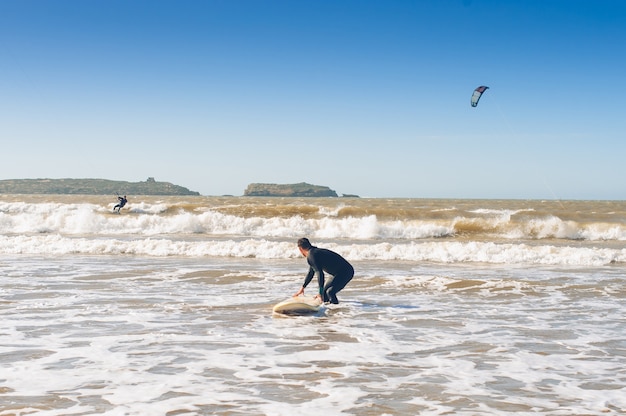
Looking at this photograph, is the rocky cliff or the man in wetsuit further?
the rocky cliff

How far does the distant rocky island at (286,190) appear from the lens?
524 feet

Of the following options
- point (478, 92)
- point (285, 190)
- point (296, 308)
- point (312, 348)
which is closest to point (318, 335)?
point (312, 348)

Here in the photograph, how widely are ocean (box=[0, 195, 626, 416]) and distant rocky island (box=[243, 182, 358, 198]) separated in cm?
13931

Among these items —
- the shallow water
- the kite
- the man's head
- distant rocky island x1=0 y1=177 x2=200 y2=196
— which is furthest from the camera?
distant rocky island x1=0 y1=177 x2=200 y2=196

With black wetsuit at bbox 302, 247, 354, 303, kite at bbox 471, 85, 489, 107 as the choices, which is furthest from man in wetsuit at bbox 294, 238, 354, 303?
kite at bbox 471, 85, 489, 107

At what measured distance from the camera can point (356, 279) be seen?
1515 cm

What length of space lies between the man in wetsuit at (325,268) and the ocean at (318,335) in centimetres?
32

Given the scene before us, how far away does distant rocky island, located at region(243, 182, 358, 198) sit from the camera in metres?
160

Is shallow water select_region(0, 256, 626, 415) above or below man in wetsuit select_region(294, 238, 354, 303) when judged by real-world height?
below

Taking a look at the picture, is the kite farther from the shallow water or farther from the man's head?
the man's head

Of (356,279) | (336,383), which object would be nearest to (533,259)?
(356,279)

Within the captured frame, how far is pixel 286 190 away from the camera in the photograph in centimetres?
16112

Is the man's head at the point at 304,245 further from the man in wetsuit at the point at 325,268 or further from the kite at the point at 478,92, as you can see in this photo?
the kite at the point at 478,92

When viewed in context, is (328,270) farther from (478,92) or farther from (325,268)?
(478,92)
